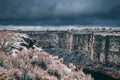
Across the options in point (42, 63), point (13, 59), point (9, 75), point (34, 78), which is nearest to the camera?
point (9, 75)

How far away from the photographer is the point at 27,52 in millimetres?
154625

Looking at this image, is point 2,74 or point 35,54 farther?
point 35,54

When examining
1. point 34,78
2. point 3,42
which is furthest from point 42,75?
point 3,42

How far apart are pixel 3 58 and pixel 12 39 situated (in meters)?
37.9


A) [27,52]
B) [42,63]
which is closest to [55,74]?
[42,63]

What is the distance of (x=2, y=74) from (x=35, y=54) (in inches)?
1745

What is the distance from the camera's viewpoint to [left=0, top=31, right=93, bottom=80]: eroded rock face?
118m

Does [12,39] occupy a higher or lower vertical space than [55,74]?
higher

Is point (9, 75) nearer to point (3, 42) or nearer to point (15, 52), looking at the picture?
point (15, 52)

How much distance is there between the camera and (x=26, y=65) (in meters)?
133

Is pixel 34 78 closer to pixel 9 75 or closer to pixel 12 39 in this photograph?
pixel 9 75

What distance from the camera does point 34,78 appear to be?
118562mm

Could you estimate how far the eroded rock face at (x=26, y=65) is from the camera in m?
118

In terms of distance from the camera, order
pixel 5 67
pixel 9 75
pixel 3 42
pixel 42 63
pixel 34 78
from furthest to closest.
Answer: pixel 3 42, pixel 42 63, pixel 5 67, pixel 34 78, pixel 9 75
